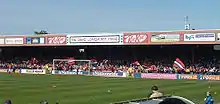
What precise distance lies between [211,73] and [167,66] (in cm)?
944

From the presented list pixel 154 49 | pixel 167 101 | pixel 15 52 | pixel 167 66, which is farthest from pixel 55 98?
pixel 15 52

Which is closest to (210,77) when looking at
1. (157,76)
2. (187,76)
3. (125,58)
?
(187,76)

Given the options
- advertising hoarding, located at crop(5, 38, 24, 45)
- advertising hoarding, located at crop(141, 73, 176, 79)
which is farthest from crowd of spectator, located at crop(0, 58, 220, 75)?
advertising hoarding, located at crop(5, 38, 24, 45)

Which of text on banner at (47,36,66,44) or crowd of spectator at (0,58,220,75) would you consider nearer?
crowd of spectator at (0,58,220,75)

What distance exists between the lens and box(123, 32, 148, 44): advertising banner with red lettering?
59766mm

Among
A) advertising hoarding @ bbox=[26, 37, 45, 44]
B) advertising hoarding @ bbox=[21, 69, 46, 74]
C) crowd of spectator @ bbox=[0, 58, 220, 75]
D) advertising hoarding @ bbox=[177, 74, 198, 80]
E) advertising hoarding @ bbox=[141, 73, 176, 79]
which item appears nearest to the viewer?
advertising hoarding @ bbox=[177, 74, 198, 80]

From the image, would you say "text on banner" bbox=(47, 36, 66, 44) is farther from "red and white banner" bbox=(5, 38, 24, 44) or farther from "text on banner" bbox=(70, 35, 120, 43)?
"red and white banner" bbox=(5, 38, 24, 44)

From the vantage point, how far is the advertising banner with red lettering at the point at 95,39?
62594 millimetres

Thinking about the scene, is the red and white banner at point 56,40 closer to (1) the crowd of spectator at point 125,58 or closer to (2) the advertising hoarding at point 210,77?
(1) the crowd of spectator at point 125,58

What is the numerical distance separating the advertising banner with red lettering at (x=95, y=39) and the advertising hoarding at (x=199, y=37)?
10.3 meters

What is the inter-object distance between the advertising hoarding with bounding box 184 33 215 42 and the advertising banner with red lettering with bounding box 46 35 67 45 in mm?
20812

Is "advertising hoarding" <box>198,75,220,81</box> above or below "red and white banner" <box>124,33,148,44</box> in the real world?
below

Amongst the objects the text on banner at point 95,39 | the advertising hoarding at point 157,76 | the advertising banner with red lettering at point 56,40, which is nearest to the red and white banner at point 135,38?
the text on banner at point 95,39

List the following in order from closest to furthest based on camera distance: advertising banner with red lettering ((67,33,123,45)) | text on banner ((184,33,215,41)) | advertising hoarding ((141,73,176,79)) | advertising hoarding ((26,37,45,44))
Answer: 1. text on banner ((184,33,215,41))
2. advertising hoarding ((141,73,176,79))
3. advertising banner with red lettering ((67,33,123,45))
4. advertising hoarding ((26,37,45,44))
